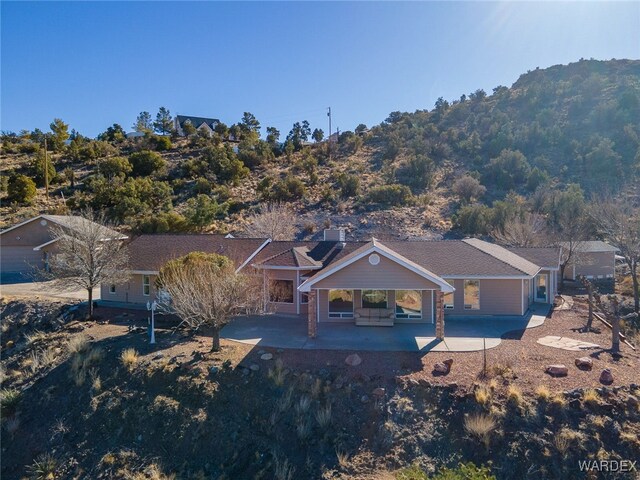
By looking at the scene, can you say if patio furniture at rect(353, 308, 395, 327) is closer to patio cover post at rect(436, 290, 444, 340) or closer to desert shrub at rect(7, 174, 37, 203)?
patio cover post at rect(436, 290, 444, 340)

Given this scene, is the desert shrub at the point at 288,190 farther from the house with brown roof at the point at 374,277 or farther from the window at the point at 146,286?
the window at the point at 146,286

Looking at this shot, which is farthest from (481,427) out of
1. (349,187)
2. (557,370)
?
(349,187)

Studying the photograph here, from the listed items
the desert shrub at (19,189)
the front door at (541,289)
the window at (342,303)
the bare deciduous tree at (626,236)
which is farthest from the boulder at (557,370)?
the desert shrub at (19,189)

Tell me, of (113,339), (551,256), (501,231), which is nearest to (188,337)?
(113,339)

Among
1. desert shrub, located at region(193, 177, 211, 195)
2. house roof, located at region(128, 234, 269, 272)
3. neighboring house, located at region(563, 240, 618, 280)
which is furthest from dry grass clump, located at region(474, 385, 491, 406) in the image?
desert shrub, located at region(193, 177, 211, 195)

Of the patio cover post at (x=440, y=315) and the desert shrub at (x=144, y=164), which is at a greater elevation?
the desert shrub at (x=144, y=164)

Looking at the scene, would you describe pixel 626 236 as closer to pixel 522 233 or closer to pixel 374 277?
pixel 522 233
